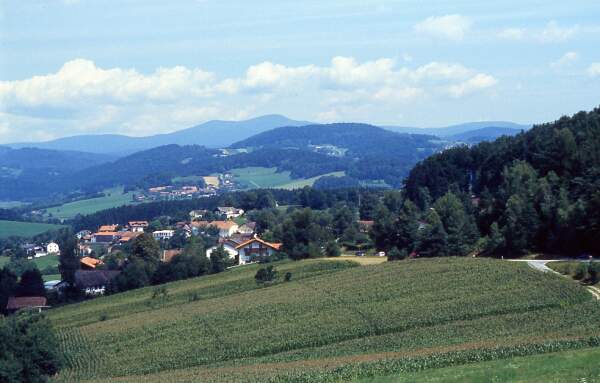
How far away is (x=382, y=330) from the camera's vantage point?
41.4 metres

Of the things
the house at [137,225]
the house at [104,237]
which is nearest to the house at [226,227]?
the house at [104,237]

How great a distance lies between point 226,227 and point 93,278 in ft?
153

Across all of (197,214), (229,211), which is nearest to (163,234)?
(229,211)

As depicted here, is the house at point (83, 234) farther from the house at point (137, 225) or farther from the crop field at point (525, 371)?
the crop field at point (525, 371)

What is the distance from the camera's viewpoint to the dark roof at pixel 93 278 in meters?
84.3

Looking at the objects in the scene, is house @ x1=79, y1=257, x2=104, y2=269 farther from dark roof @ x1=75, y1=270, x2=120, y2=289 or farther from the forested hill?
the forested hill

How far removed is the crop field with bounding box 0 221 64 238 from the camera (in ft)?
545

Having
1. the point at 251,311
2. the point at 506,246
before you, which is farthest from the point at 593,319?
the point at 506,246

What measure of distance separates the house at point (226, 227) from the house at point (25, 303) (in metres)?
52.7

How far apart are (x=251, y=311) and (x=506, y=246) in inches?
881

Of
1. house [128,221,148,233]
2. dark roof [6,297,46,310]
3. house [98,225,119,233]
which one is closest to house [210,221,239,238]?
house [128,221,148,233]

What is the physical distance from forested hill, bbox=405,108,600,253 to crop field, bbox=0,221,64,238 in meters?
90.4

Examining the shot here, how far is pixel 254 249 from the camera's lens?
93.9m

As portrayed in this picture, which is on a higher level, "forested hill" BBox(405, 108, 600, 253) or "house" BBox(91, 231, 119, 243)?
"forested hill" BBox(405, 108, 600, 253)
